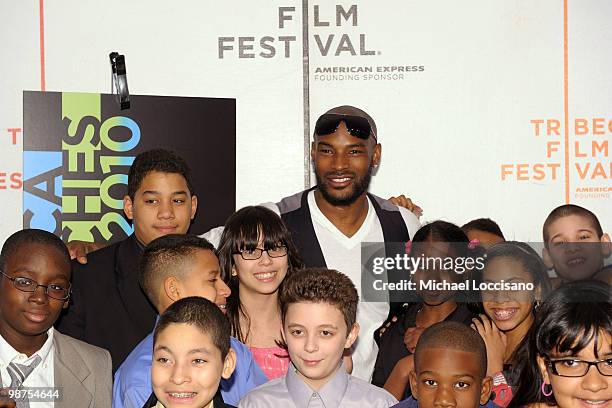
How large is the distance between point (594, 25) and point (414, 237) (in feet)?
4.73

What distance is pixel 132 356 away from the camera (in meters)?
3.18

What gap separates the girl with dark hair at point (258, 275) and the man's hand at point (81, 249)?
0.67m

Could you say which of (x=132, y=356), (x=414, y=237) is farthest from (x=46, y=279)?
(x=414, y=237)

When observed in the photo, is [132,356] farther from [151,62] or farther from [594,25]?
[594,25]

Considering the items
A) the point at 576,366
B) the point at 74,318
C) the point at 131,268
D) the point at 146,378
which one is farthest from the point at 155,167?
the point at 576,366

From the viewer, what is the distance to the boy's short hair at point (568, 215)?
13.6 ft

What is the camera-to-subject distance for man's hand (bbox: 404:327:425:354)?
366 cm

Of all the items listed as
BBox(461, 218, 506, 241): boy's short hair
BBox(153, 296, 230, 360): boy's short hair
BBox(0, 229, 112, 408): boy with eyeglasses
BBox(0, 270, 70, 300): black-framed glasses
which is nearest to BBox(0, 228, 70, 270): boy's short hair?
BBox(0, 229, 112, 408): boy with eyeglasses

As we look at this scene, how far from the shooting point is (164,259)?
339cm

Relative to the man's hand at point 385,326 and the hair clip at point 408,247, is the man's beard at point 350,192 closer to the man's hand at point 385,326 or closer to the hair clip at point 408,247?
the hair clip at point 408,247

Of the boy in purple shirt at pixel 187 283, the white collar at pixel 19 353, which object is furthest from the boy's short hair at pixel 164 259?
the white collar at pixel 19 353

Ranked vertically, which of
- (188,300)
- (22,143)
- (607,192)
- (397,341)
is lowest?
(397,341)

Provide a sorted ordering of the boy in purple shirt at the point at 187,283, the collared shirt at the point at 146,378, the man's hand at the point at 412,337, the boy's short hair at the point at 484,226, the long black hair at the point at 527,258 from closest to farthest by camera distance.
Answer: the collared shirt at the point at 146,378
the boy in purple shirt at the point at 187,283
the man's hand at the point at 412,337
the long black hair at the point at 527,258
the boy's short hair at the point at 484,226

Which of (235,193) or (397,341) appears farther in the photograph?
(235,193)
